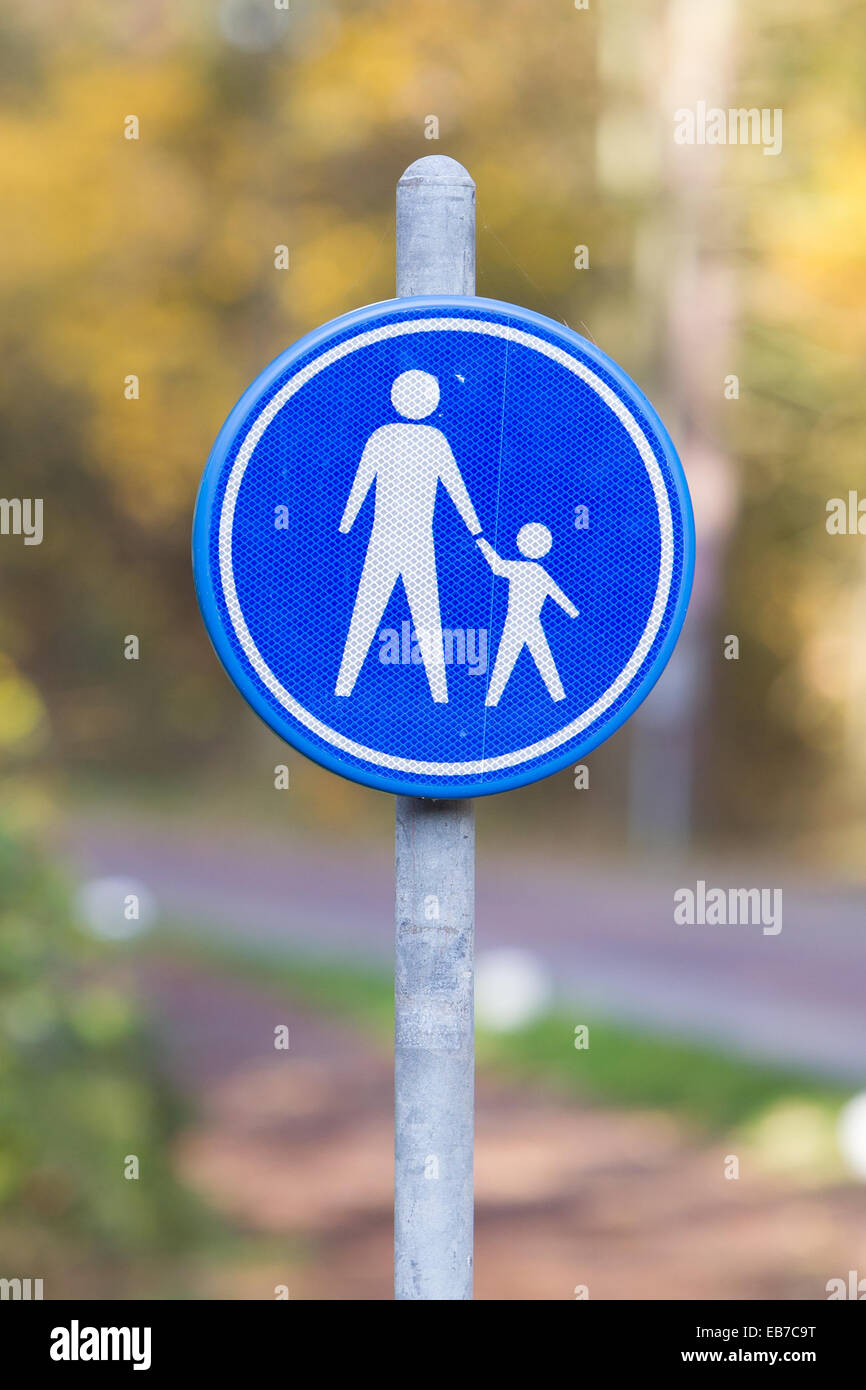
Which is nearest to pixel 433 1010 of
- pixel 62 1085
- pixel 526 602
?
pixel 526 602

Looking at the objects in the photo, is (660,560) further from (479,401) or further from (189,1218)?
(189,1218)

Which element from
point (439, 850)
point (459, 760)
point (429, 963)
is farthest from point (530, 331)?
point (429, 963)

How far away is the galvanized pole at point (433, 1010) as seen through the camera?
174 cm

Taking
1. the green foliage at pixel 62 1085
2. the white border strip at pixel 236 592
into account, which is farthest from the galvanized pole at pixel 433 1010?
the green foliage at pixel 62 1085

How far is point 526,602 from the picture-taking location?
170 centimetres

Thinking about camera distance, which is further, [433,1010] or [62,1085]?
[62,1085]

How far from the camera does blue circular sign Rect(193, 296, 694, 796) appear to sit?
167cm

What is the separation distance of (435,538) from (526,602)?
0.14 metres

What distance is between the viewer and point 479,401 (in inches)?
66.2

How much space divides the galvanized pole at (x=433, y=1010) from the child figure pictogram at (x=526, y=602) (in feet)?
0.65

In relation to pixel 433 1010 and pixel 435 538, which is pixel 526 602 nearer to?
pixel 435 538

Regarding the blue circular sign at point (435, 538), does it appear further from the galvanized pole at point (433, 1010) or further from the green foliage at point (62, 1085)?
the green foliage at point (62, 1085)

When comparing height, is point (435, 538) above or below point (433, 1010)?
above

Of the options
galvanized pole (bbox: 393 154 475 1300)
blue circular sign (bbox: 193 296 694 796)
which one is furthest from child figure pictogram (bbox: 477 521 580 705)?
galvanized pole (bbox: 393 154 475 1300)
